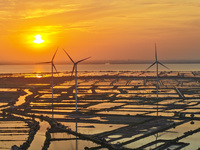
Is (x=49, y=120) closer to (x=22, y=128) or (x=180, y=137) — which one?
(x=22, y=128)

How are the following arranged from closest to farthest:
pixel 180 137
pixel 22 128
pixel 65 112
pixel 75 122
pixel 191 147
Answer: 1. pixel 191 147
2. pixel 180 137
3. pixel 22 128
4. pixel 75 122
5. pixel 65 112

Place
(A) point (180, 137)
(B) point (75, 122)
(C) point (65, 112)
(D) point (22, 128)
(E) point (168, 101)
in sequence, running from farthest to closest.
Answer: (E) point (168, 101) → (C) point (65, 112) → (B) point (75, 122) → (D) point (22, 128) → (A) point (180, 137)

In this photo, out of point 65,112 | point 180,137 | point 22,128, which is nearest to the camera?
point 180,137

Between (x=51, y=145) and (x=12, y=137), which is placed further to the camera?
(x=12, y=137)

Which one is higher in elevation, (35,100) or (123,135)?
(35,100)

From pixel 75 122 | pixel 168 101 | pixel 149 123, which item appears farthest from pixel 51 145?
pixel 168 101

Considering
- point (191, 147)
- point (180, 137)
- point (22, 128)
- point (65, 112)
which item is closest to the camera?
point (191, 147)

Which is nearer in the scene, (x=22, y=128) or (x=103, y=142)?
(x=103, y=142)

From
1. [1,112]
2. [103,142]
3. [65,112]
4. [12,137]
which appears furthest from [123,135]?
[1,112]

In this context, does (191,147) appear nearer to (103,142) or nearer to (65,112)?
(103,142)
